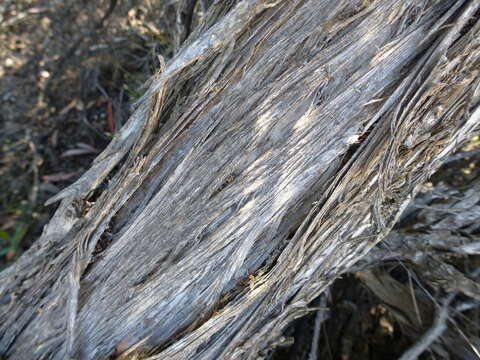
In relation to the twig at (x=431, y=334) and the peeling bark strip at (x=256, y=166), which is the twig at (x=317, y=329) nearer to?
the twig at (x=431, y=334)

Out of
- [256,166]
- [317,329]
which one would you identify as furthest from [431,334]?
[256,166]

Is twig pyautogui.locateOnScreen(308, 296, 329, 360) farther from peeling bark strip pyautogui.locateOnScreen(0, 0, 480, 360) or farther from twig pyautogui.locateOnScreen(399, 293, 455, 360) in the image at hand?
peeling bark strip pyautogui.locateOnScreen(0, 0, 480, 360)

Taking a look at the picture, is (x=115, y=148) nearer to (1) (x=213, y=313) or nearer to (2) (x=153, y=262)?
(2) (x=153, y=262)

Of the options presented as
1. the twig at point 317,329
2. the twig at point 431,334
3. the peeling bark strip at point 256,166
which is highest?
the peeling bark strip at point 256,166

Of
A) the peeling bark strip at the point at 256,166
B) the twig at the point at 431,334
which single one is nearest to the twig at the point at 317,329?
the twig at the point at 431,334

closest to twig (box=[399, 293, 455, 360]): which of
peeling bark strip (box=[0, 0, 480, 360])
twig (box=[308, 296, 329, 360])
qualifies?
twig (box=[308, 296, 329, 360])

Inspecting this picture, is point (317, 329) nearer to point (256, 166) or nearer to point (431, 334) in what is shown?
point (431, 334)
